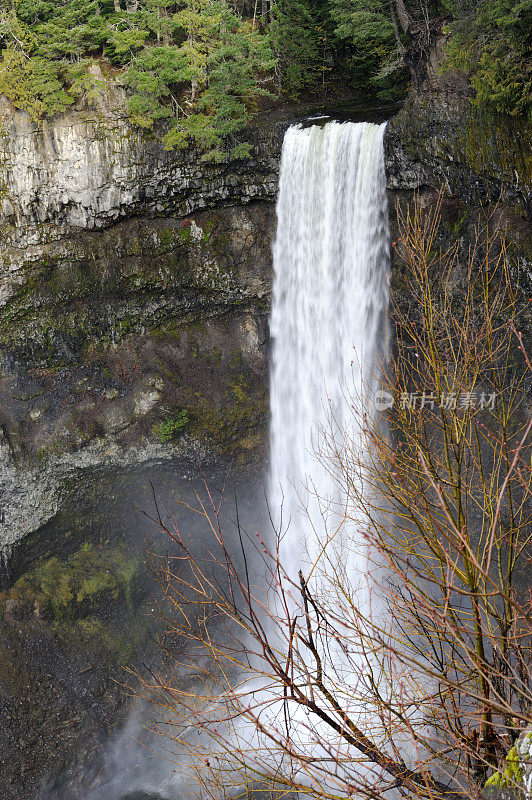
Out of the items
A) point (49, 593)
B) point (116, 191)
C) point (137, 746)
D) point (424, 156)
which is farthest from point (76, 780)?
point (424, 156)

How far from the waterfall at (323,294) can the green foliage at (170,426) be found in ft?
9.07

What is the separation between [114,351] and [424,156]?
1021cm

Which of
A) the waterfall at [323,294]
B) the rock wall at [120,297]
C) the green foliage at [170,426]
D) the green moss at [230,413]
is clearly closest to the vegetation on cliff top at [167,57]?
the rock wall at [120,297]

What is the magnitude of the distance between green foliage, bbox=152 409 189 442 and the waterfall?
2765 mm

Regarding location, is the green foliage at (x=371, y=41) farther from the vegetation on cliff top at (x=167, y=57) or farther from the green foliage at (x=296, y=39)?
the green foliage at (x=296, y=39)

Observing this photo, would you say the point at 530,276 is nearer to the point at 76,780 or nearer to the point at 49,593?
the point at 49,593

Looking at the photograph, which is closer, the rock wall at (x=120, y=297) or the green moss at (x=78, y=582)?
the rock wall at (x=120, y=297)

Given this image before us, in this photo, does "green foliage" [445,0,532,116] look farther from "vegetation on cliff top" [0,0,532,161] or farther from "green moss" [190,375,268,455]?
"green moss" [190,375,268,455]

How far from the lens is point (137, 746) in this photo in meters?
16.6

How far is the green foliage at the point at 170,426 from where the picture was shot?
1895 centimetres

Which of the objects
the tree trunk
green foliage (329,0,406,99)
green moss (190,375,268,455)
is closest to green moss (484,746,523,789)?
green moss (190,375,268,455)

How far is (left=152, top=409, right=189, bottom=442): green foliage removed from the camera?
746 inches

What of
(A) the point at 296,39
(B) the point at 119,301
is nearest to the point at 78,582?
(B) the point at 119,301

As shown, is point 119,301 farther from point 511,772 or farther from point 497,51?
point 511,772
